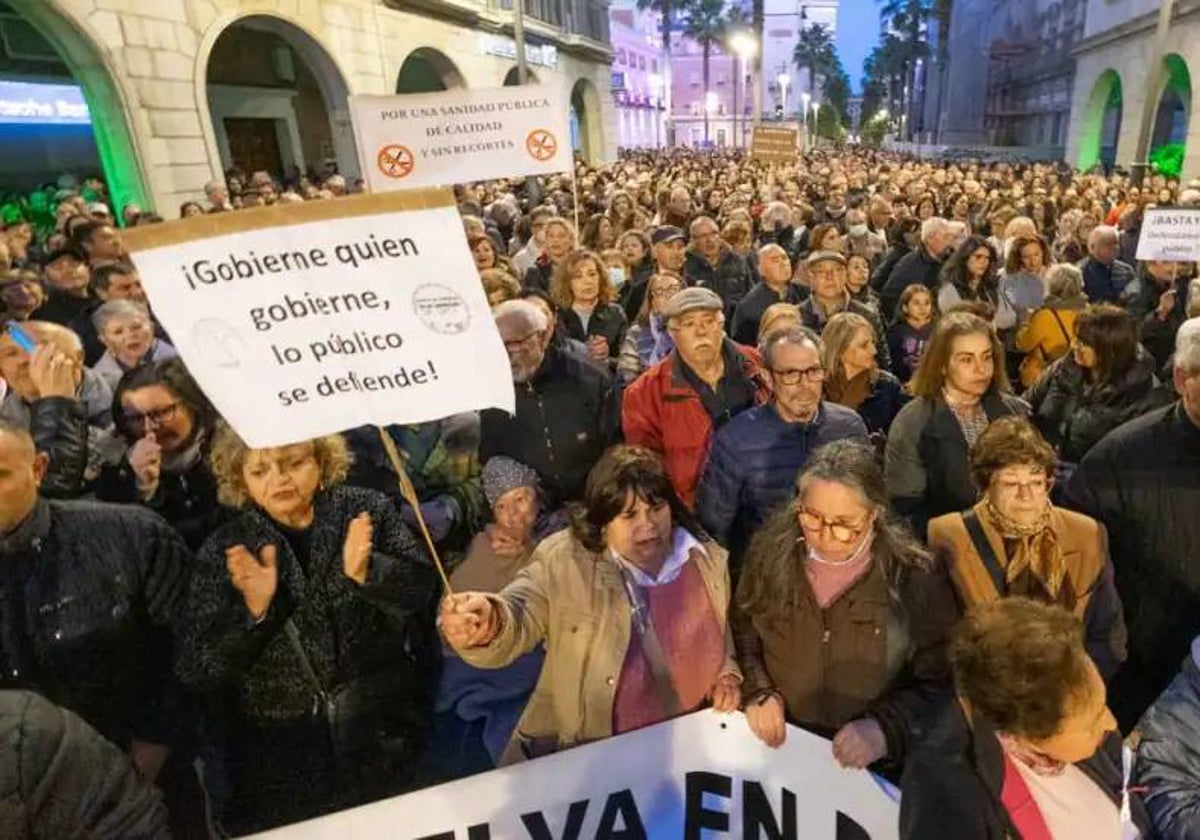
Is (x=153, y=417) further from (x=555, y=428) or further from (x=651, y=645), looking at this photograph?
(x=651, y=645)

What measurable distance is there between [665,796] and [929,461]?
1.69 meters

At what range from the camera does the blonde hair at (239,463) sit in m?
2.37

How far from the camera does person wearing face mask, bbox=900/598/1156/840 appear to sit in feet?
5.63

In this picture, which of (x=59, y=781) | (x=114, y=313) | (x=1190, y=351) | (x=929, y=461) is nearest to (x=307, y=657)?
(x=59, y=781)

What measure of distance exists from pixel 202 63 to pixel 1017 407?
561 inches

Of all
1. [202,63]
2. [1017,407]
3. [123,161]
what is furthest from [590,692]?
[202,63]

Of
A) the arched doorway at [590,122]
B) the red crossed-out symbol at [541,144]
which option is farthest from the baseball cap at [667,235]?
the arched doorway at [590,122]

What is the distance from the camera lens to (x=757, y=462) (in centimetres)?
302

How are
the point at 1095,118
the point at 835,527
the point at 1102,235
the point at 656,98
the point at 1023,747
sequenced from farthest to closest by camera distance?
1. the point at 656,98
2. the point at 1095,118
3. the point at 1102,235
4. the point at 835,527
5. the point at 1023,747

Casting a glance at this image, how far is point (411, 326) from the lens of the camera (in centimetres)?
179

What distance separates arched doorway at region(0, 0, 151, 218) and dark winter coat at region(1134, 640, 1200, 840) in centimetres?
1401

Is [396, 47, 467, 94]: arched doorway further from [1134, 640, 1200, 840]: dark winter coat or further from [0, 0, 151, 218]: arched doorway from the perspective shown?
[1134, 640, 1200, 840]: dark winter coat

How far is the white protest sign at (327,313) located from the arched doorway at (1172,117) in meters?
27.0

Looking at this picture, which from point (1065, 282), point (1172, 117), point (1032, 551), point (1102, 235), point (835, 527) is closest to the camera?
point (835, 527)
